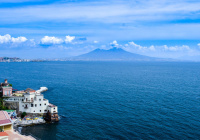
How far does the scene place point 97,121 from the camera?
1881 inches

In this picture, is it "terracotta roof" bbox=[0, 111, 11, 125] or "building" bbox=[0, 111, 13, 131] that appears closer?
"building" bbox=[0, 111, 13, 131]

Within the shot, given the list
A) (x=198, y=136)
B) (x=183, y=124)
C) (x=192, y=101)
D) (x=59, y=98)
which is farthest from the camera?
(x=59, y=98)

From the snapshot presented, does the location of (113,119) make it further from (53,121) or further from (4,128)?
(4,128)

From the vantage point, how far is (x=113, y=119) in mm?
48781

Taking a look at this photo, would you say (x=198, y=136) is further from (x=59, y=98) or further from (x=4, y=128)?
(x=59, y=98)

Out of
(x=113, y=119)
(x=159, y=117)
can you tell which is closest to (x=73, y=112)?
(x=113, y=119)

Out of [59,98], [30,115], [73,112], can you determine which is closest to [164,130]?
[73,112]

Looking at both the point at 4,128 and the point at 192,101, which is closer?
the point at 4,128

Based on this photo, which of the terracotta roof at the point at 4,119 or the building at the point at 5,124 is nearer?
the building at the point at 5,124

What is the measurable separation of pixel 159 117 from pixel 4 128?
3379cm

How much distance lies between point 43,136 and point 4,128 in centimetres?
758

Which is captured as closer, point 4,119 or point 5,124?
point 5,124

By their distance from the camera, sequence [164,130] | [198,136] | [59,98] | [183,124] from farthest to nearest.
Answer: [59,98] → [183,124] → [164,130] → [198,136]

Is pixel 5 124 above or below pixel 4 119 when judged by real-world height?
below
